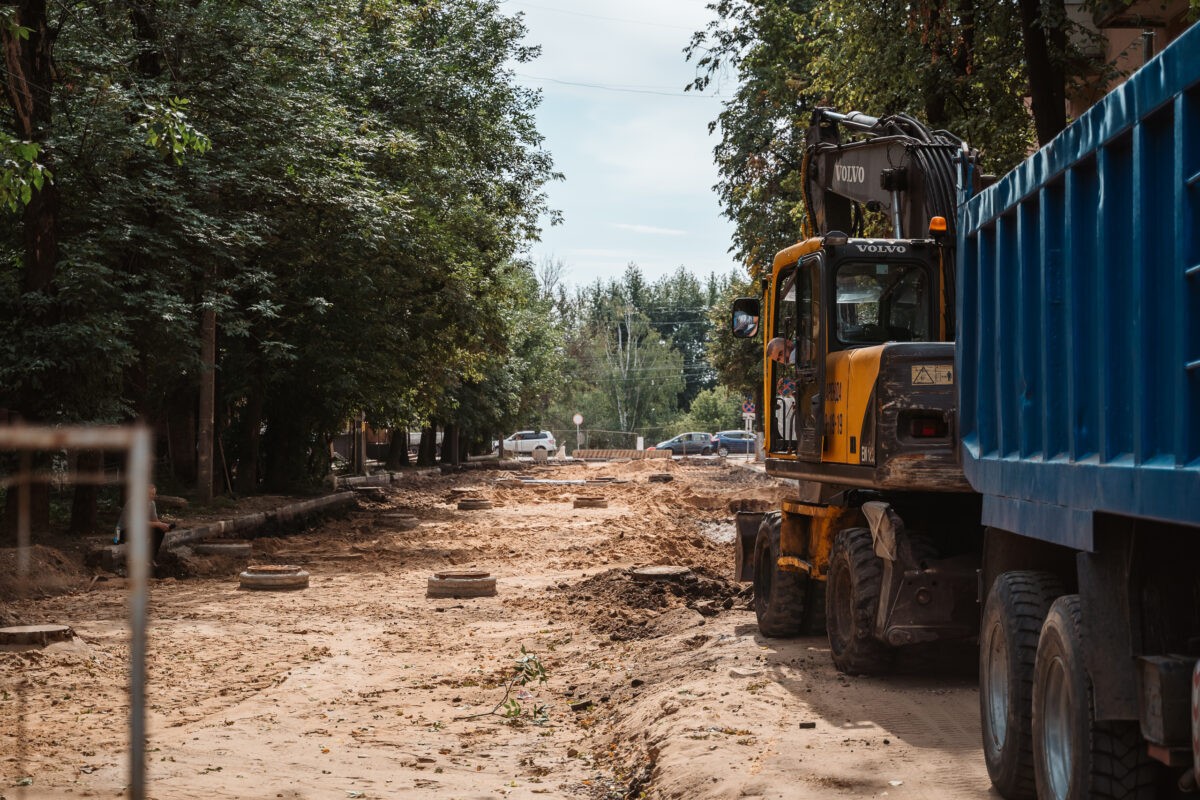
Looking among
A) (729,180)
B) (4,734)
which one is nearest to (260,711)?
(4,734)

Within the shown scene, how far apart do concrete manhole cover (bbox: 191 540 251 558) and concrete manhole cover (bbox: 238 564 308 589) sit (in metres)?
2.58

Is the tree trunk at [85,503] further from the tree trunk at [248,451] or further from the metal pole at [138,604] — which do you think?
the metal pole at [138,604]

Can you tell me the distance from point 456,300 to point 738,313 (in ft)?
63.4

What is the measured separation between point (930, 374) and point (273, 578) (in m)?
11.2

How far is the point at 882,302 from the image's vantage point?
11.0 meters

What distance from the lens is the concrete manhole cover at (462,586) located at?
17.6 meters

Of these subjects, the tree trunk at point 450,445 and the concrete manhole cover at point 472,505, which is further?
the tree trunk at point 450,445

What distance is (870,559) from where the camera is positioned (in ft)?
32.9

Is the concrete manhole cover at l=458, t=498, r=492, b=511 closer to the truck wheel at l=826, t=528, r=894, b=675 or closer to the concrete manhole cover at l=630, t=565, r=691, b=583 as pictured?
the concrete manhole cover at l=630, t=565, r=691, b=583

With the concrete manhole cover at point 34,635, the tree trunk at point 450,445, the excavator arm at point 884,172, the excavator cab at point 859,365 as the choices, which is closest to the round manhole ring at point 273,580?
the concrete manhole cover at point 34,635

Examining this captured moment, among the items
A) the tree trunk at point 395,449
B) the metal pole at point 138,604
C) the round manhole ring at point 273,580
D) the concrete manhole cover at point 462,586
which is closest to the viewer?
the metal pole at point 138,604

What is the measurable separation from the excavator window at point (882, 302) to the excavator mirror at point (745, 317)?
1094 mm

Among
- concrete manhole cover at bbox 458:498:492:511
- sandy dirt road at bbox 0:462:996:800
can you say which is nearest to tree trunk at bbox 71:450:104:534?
sandy dirt road at bbox 0:462:996:800

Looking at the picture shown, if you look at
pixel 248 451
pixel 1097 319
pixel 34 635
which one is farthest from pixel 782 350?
pixel 248 451
